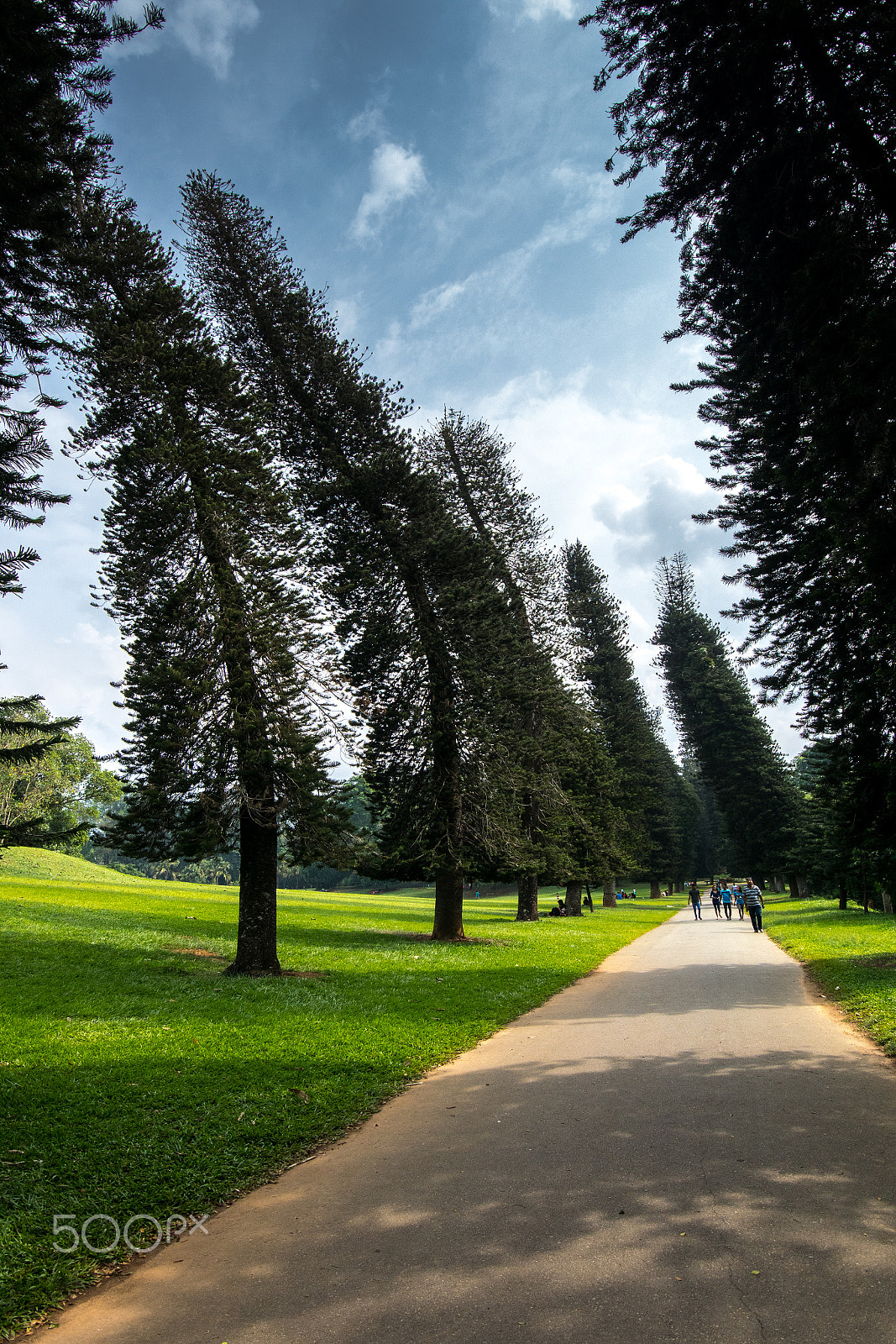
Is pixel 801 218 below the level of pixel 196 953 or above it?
above

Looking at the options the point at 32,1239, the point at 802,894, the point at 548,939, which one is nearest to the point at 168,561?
the point at 32,1239

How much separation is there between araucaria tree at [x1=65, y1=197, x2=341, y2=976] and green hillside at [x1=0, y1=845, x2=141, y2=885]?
73.5 ft

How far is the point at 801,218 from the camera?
7.23m

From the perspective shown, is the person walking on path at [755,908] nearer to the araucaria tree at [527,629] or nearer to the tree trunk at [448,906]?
the araucaria tree at [527,629]

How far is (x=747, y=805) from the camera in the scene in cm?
4841

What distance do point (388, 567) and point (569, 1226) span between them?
1677cm

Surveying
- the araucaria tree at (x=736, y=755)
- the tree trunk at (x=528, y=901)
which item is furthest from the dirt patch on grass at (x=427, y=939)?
the araucaria tree at (x=736, y=755)

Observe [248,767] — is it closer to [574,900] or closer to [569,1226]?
[569,1226]

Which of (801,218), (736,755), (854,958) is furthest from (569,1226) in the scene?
(736,755)

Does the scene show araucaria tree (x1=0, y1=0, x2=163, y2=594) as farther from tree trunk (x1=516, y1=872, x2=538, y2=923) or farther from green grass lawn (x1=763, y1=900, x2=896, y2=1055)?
tree trunk (x1=516, y1=872, x2=538, y2=923)

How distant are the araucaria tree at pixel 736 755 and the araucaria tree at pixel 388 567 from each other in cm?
3191

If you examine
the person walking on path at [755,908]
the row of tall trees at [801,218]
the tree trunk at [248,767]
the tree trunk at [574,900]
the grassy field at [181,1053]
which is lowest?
the tree trunk at [574,900]

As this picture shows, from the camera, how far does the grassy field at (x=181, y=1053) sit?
420cm

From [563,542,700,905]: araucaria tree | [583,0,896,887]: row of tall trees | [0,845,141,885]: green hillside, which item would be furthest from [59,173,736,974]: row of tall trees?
[0,845,141,885]: green hillside
